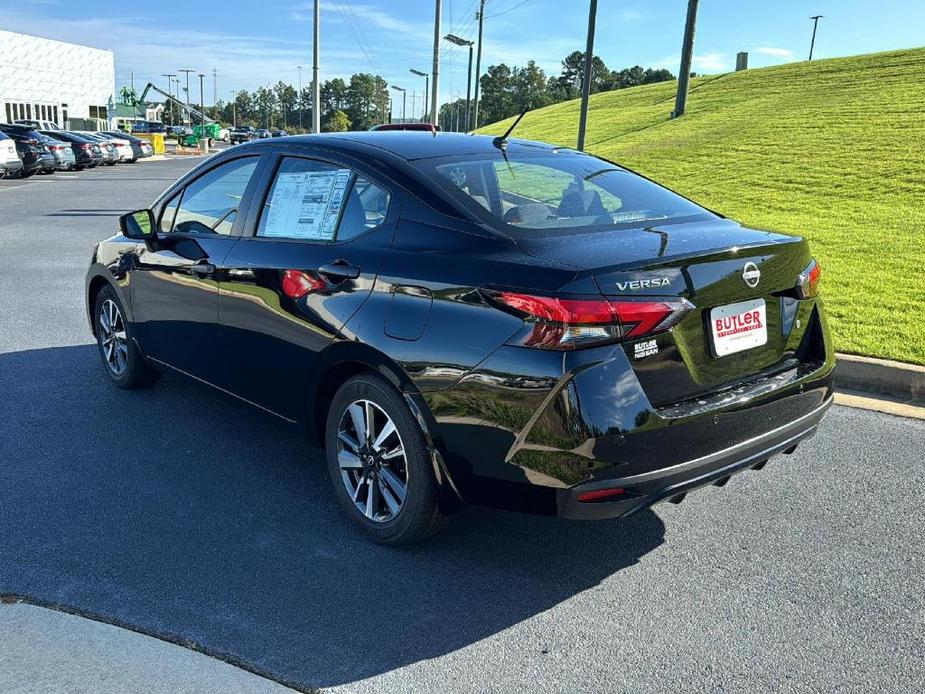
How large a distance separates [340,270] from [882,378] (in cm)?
392

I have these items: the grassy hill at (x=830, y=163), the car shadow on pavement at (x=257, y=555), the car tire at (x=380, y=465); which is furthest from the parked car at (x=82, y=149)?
the car tire at (x=380, y=465)

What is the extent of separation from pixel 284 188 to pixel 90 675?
2370mm

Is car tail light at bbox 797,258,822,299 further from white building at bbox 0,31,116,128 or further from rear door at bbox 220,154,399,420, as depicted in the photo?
white building at bbox 0,31,116,128

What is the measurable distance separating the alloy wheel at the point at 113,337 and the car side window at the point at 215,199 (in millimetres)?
988

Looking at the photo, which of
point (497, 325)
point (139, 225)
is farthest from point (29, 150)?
point (497, 325)

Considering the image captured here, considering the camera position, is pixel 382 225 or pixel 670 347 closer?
pixel 670 347

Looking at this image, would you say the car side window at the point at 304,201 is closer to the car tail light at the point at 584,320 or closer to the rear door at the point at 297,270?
the rear door at the point at 297,270

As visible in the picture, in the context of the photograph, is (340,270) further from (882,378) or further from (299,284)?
(882,378)

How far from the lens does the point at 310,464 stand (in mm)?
4555

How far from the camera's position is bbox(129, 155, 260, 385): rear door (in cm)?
448

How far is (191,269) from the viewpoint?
460 centimetres

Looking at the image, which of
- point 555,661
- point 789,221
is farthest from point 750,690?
point 789,221

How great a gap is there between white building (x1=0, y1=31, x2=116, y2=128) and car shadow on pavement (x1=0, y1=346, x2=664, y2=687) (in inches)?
2888

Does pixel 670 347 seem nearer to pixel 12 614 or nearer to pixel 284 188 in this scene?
pixel 284 188
